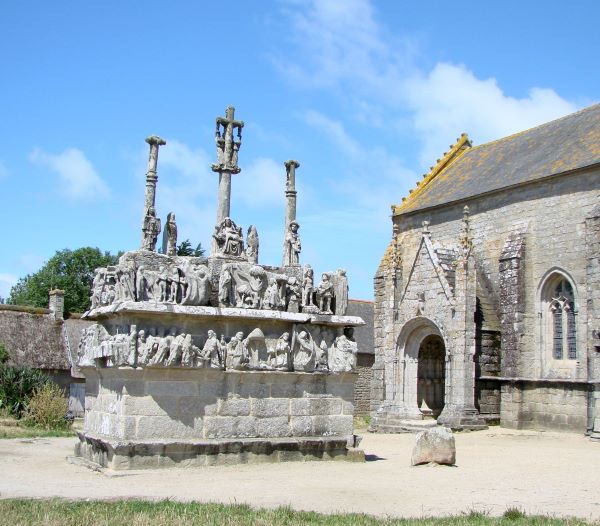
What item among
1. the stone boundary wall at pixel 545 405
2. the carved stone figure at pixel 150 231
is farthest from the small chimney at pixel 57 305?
the carved stone figure at pixel 150 231

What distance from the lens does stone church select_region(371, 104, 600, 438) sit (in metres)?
19.8

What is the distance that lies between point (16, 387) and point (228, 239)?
1134 cm

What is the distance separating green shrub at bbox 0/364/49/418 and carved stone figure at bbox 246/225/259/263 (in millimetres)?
10227

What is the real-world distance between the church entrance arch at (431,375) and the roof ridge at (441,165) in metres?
5.26

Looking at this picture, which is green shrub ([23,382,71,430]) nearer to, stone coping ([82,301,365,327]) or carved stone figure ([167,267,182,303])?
stone coping ([82,301,365,327])

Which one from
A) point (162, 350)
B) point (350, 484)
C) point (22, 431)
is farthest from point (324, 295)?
point (22, 431)

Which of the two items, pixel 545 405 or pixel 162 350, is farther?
pixel 545 405

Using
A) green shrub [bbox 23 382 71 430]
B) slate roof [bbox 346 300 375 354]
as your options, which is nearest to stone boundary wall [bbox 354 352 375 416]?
slate roof [bbox 346 300 375 354]

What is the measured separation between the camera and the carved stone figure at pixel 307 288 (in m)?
11.3

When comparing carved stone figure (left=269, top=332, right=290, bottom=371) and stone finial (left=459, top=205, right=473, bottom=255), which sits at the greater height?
stone finial (left=459, top=205, right=473, bottom=255)

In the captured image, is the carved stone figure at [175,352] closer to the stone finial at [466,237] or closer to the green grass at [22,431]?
the green grass at [22,431]

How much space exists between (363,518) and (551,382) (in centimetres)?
1449

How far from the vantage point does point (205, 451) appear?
10141mm

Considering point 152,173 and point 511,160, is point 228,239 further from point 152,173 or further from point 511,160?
point 511,160
